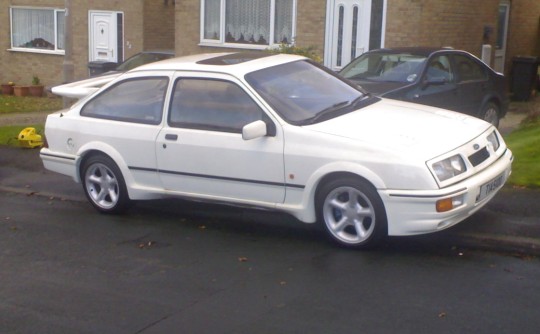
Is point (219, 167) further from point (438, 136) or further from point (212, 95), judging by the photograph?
point (438, 136)

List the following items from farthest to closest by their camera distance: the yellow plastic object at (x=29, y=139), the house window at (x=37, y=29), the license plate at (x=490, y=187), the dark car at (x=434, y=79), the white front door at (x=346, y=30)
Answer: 1. the house window at (x=37, y=29)
2. the white front door at (x=346, y=30)
3. the yellow plastic object at (x=29, y=139)
4. the dark car at (x=434, y=79)
5. the license plate at (x=490, y=187)

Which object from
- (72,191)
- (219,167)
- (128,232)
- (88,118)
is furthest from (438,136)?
(72,191)

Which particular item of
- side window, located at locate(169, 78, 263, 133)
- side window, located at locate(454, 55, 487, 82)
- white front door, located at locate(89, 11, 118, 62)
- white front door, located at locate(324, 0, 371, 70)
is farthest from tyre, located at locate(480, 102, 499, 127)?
white front door, located at locate(89, 11, 118, 62)

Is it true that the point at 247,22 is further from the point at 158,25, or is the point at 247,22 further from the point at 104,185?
the point at 104,185

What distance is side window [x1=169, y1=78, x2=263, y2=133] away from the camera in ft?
27.1

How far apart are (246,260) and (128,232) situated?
1.68 meters

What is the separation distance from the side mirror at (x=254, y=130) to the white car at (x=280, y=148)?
1cm

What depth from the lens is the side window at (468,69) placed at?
513 inches

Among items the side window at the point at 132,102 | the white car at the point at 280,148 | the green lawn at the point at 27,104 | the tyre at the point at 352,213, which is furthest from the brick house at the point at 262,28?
the tyre at the point at 352,213

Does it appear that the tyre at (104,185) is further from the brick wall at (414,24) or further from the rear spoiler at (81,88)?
the brick wall at (414,24)

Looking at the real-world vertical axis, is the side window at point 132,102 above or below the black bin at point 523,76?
above

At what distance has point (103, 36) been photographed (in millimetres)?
22484

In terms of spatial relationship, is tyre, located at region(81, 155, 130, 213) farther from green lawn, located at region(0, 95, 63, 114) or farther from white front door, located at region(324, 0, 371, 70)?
green lawn, located at region(0, 95, 63, 114)

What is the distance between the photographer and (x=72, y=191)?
10695 mm
